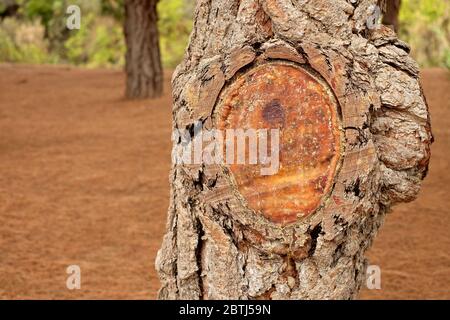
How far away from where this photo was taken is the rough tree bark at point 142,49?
882cm

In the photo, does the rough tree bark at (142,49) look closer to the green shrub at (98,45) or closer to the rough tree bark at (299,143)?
the rough tree bark at (299,143)

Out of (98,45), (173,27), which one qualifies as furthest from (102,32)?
(173,27)

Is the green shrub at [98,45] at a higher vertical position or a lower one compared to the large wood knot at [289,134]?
higher

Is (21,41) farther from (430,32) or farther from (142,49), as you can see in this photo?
(430,32)

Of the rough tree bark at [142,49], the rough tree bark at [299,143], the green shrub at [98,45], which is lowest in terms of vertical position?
the rough tree bark at [299,143]

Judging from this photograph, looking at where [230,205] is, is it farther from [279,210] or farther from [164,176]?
[164,176]

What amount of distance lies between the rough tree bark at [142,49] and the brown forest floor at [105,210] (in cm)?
79

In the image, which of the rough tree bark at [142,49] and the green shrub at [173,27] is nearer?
the rough tree bark at [142,49]

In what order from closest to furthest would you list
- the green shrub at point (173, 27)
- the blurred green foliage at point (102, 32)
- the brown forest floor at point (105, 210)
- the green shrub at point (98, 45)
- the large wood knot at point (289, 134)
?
the large wood knot at point (289, 134)
the brown forest floor at point (105, 210)
the blurred green foliage at point (102, 32)
the green shrub at point (173, 27)
the green shrub at point (98, 45)

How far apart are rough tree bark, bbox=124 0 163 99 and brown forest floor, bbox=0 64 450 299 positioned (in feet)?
2.58

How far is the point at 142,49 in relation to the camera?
29.2 feet

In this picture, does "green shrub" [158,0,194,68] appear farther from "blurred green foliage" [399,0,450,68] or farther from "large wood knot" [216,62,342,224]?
"large wood knot" [216,62,342,224]

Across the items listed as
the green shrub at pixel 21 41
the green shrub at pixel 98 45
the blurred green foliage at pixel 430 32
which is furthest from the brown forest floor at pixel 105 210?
the green shrub at pixel 98 45

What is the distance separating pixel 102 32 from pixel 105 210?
12906 mm
